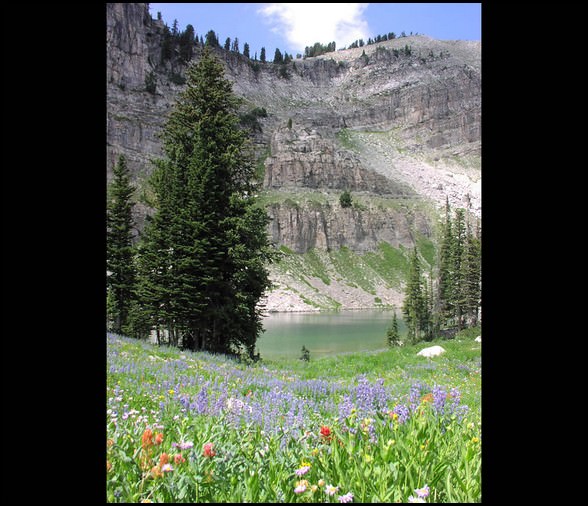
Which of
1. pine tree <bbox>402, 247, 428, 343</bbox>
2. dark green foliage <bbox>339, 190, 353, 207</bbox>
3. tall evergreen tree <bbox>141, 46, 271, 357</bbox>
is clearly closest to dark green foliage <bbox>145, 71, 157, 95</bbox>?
dark green foliage <bbox>339, 190, 353, 207</bbox>

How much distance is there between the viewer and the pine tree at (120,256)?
30.1 meters

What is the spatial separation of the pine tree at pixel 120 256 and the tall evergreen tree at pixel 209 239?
8691mm

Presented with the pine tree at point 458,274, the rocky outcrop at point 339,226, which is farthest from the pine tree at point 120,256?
the rocky outcrop at point 339,226

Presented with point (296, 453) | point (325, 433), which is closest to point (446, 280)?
point (325, 433)

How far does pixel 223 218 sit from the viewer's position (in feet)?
66.4

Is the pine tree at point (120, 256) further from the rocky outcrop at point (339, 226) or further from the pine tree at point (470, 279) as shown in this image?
the rocky outcrop at point (339, 226)

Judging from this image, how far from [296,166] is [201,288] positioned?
18480 cm

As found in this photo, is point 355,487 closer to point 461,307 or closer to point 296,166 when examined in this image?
point 461,307

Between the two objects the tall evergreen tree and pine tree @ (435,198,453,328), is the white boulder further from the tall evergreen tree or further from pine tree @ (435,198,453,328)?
pine tree @ (435,198,453,328)

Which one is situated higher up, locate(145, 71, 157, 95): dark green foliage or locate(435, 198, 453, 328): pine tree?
locate(145, 71, 157, 95): dark green foliage

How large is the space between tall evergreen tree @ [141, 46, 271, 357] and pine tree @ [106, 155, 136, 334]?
8691mm

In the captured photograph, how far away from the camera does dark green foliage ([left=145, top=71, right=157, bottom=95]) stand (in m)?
181

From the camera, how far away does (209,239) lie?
62.7ft
